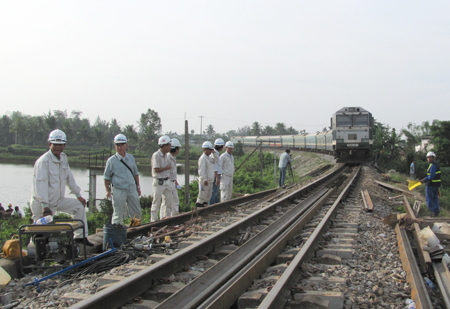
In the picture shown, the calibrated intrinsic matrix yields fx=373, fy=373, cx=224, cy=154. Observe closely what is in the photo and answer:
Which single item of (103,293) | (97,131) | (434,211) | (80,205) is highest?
(97,131)

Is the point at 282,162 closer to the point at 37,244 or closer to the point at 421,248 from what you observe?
the point at 421,248

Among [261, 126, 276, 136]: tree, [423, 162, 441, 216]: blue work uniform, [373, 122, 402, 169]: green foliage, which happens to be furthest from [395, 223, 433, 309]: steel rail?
[261, 126, 276, 136]: tree

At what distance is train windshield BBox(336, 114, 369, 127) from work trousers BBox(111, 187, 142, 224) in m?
19.1

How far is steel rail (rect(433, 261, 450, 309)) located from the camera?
4.07m

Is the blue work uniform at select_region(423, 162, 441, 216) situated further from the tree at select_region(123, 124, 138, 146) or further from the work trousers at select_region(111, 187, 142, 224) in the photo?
the tree at select_region(123, 124, 138, 146)

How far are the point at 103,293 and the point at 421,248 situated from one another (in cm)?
445

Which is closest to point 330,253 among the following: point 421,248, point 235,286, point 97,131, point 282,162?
point 421,248

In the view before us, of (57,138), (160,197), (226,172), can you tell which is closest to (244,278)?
(57,138)

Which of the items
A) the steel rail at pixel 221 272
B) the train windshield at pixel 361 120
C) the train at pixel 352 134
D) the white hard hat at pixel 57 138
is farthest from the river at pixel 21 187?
the steel rail at pixel 221 272

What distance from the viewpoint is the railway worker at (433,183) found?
11094 millimetres

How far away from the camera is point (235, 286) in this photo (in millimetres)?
3586

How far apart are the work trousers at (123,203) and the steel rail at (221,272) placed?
245cm

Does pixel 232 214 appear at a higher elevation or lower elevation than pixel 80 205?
lower

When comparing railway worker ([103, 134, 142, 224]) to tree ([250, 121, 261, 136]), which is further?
tree ([250, 121, 261, 136])
